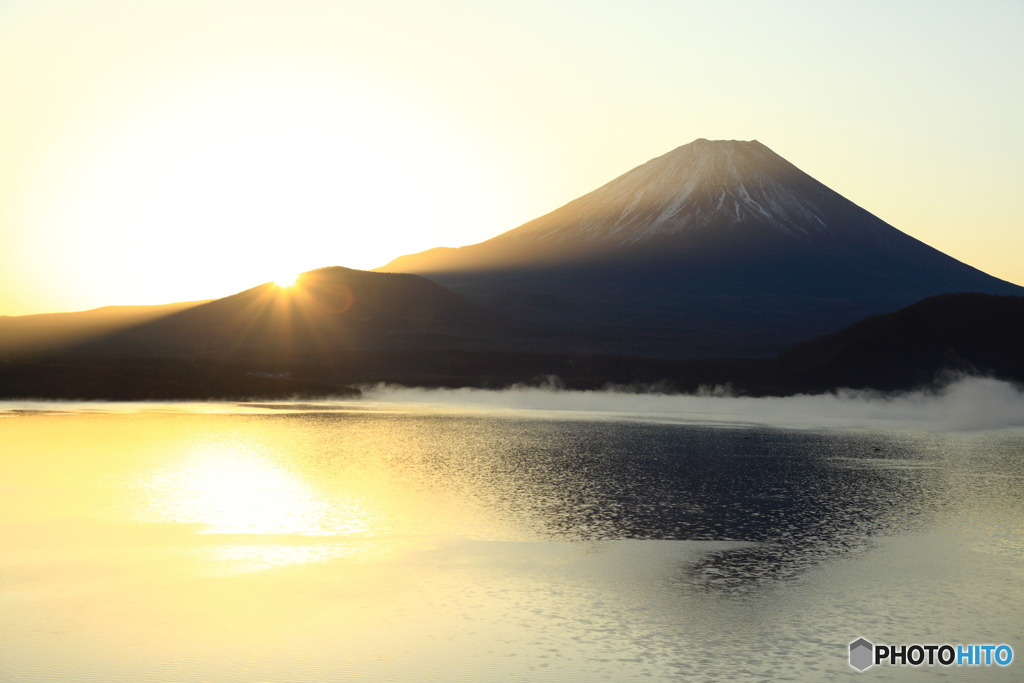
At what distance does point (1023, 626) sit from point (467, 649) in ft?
32.8

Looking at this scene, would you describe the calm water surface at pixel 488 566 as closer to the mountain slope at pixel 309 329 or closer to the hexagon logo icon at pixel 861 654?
the hexagon logo icon at pixel 861 654

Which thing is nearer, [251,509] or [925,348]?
[251,509]

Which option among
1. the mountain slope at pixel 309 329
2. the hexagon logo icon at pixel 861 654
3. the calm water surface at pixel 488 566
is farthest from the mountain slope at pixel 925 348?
the hexagon logo icon at pixel 861 654

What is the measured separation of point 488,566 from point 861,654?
8124 mm

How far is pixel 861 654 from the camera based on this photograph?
14.0 meters

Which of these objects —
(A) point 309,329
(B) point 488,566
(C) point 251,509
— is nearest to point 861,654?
(B) point 488,566

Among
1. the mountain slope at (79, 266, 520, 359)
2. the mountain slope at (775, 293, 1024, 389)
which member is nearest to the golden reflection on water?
the mountain slope at (775, 293, 1024, 389)

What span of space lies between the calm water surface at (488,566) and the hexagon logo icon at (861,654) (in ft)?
0.62

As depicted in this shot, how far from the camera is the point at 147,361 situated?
10850 cm

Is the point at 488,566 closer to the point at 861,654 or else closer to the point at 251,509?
the point at 861,654

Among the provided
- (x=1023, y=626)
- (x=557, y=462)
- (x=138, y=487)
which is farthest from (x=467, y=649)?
(x=557, y=462)

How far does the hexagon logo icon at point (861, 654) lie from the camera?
A: 1366 cm

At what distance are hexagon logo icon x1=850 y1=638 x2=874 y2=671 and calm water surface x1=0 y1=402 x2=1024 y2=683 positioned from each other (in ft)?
0.62

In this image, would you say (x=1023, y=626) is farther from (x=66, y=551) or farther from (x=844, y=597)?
(x=66, y=551)
